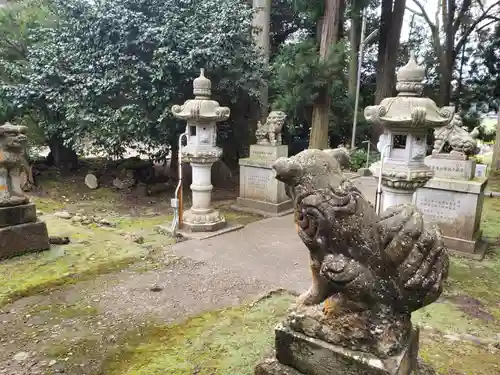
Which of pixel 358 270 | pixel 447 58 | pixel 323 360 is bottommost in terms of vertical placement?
pixel 323 360

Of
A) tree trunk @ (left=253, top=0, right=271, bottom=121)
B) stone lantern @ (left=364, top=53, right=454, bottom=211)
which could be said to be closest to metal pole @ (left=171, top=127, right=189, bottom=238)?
stone lantern @ (left=364, top=53, right=454, bottom=211)

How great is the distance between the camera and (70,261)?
578cm

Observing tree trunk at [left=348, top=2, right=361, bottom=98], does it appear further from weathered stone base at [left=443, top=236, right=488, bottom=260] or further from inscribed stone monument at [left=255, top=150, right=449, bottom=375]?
inscribed stone monument at [left=255, top=150, right=449, bottom=375]

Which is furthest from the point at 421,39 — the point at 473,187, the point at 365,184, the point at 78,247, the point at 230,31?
the point at 78,247

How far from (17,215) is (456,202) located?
6.73m

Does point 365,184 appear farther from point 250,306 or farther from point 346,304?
point 346,304

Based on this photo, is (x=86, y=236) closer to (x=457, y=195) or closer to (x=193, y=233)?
(x=193, y=233)

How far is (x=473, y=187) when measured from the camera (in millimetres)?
6230

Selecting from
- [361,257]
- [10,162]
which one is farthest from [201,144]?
[361,257]

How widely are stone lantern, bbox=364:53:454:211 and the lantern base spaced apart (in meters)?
3.04

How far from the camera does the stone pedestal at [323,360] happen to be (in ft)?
7.35

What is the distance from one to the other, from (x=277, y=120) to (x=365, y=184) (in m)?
4.62

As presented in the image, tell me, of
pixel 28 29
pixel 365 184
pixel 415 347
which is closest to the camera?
pixel 415 347

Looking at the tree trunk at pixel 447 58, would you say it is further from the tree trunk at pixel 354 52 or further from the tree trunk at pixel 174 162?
the tree trunk at pixel 174 162
